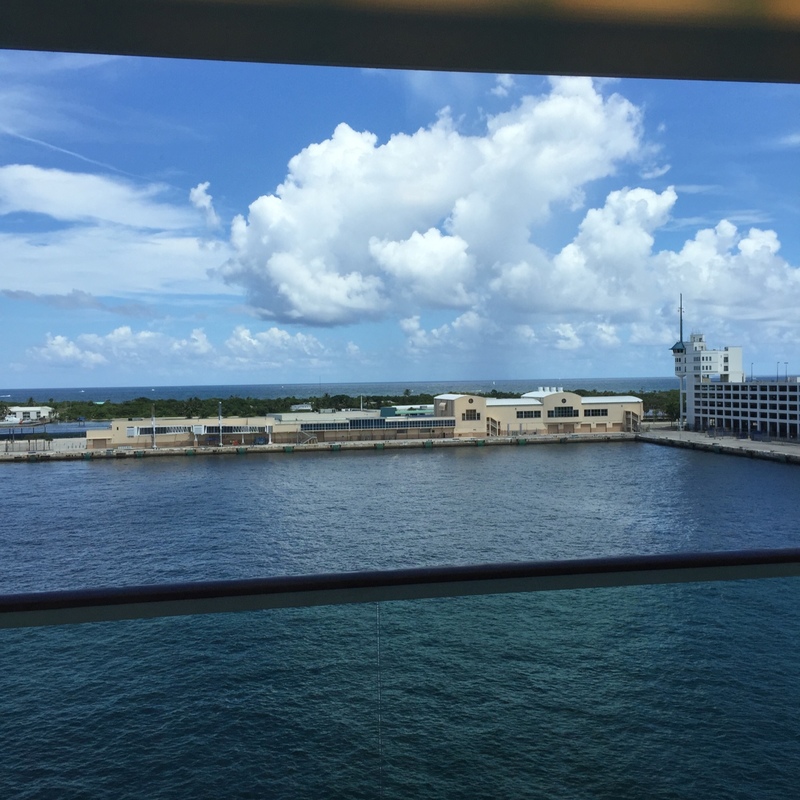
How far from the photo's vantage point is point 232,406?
2022 centimetres

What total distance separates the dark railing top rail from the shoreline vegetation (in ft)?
61.3

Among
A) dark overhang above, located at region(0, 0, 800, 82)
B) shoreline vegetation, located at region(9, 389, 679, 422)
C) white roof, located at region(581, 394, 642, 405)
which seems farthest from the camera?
white roof, located at region(581, 394, 642, 405)

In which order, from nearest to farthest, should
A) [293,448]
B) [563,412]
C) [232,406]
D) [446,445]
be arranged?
1. [293,448]
2. [446,445]
3. [563,412]
4. [232,406]

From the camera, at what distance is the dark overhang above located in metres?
0.78

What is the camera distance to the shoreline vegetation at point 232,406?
19.0 metres

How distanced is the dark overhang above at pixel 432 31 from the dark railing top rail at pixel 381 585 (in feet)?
2.18

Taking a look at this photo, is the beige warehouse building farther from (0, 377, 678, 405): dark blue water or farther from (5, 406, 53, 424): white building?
(5, 406, 53, 424): white building

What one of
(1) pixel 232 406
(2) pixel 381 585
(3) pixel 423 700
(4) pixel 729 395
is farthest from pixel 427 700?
(1) pixel 232 406

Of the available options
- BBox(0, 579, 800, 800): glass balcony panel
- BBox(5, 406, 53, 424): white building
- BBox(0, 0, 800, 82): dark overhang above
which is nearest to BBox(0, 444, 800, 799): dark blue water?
BBox(0, 579, 800, 800): glass balcony panel

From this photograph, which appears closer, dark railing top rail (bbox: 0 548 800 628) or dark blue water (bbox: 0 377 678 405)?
dark railing top rail (bbox: 0 548 800 628)

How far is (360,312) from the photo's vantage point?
66.7 feet

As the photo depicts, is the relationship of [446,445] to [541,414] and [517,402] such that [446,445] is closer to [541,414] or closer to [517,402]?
[517,402]

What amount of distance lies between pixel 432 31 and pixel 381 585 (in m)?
0.69

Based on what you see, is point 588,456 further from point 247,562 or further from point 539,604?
point 539,604
